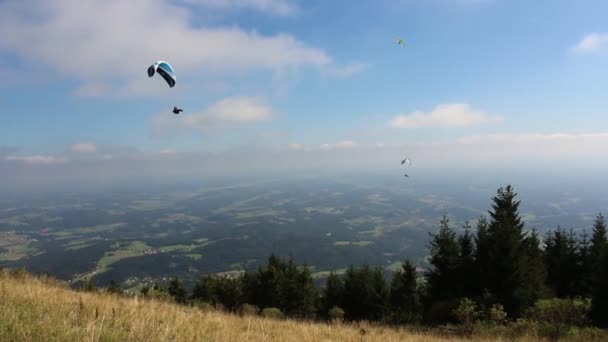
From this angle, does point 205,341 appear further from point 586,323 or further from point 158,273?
point 158,273

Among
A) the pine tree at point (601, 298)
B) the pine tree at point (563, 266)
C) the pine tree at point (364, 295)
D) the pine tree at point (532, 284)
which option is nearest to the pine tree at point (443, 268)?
the pine tree at point (532, 284)

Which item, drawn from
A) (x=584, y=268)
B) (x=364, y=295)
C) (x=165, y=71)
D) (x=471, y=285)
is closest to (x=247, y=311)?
(x=165, y=71)

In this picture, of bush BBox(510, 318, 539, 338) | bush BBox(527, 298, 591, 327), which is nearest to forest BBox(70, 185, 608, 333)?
bush BBox(527, 298, 591, 327)

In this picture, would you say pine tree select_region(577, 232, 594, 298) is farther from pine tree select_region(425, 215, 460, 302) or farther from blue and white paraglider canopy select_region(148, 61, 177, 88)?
blue and white paraglider canopy select_region(148, 61, 177, 88)

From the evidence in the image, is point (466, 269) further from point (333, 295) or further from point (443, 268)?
point (333, 295)

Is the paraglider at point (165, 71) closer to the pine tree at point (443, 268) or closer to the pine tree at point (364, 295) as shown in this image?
the pine tree at point (443, 268)
